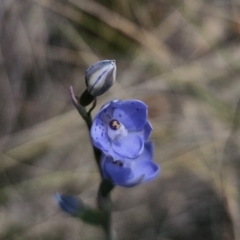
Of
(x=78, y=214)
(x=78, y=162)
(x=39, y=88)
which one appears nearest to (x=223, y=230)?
(x=78, y=162)

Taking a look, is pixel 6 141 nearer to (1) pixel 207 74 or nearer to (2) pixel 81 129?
(2) pixel 81 129

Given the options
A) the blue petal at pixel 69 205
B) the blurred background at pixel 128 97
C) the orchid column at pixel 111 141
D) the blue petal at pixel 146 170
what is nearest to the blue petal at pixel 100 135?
the orchid column at pixel 111 141

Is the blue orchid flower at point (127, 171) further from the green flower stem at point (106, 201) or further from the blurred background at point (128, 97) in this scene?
the blurred background at point (128, 97)

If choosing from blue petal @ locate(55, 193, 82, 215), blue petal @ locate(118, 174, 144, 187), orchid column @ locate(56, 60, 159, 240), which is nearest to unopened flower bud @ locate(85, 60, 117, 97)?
orchid column @ locate(56, 60, 159, 240)

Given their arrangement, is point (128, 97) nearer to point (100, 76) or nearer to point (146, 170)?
point (146, 170)

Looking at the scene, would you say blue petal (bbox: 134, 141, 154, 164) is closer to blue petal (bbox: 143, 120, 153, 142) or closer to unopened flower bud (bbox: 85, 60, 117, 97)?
blue petal (bbox: 143, 120, 153, 142)

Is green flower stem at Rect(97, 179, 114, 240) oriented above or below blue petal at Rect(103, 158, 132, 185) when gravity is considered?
below
